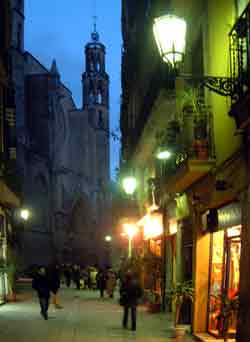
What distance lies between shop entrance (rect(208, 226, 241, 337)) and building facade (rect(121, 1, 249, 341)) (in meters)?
0.02

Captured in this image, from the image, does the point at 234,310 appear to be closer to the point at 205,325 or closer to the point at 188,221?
the point at 205,325

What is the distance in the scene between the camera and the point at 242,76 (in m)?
11.2

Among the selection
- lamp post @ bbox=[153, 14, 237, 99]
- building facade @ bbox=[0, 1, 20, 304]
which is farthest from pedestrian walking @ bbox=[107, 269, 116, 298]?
lamp post @ bbox=[153, 14, 237, 99]

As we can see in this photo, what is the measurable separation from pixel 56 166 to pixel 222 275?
Answer: 58882 mm

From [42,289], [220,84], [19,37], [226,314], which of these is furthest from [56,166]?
[220,84]

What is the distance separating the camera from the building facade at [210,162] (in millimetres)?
11719

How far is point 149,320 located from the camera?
21000 millimetres

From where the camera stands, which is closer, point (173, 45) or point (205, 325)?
point (173, 45)

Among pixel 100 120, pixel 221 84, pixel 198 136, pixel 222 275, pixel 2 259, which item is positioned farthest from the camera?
pixel 100 120

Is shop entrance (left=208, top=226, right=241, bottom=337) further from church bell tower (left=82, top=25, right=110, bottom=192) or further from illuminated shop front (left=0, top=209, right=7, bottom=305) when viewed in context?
church bell tower (left=82, top=25, right=110, bottom=192)

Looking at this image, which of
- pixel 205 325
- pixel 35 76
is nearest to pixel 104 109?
pixel 35 76

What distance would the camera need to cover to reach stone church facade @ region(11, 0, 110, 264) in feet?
208

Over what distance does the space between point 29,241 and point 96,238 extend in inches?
936

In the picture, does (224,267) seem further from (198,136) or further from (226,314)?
(198,136)
